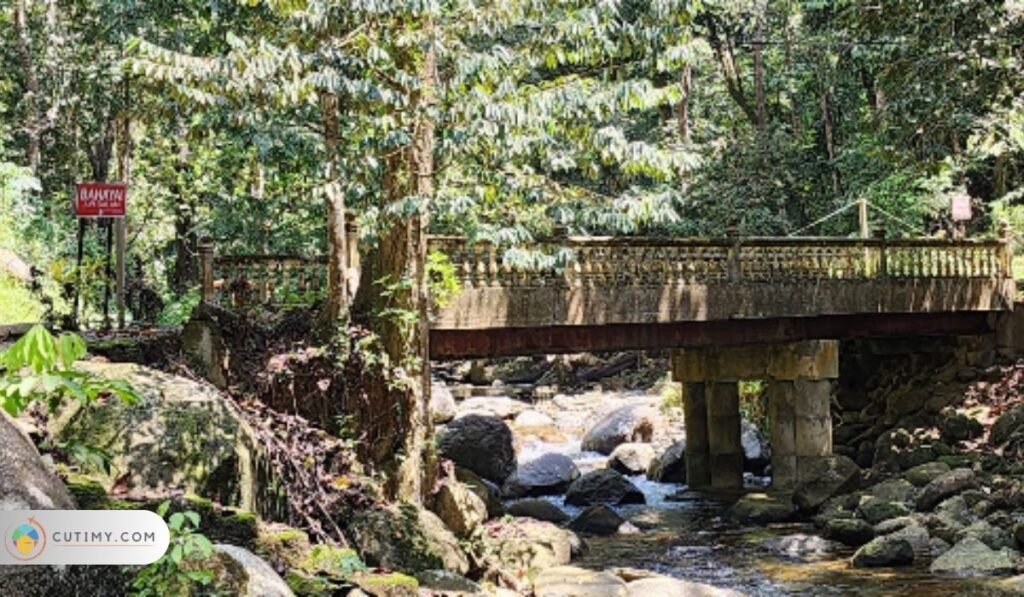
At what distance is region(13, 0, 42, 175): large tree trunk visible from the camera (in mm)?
22250

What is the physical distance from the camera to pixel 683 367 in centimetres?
2291

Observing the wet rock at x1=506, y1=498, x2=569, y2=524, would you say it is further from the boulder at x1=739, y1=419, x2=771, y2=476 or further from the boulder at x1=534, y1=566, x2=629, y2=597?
the boulder at x1=739, y1=419, x2=771, y2=476

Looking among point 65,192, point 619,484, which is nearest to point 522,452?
point 619,484

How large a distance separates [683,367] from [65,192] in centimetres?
1699

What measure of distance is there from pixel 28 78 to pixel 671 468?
15709 millimetres

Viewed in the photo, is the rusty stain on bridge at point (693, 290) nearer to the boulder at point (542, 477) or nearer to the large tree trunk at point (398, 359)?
the large tree trunk at point (398, 359)

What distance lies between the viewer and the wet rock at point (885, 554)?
15.1 m

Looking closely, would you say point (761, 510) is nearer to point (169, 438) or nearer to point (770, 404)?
point (770, 404)

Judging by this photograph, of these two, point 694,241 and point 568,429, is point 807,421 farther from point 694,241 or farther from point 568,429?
point 568,429

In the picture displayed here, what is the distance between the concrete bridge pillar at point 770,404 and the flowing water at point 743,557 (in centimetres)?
136

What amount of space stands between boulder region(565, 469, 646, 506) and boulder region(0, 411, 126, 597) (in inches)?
638

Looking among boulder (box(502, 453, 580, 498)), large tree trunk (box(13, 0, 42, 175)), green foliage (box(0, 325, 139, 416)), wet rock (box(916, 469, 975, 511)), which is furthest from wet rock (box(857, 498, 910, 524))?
large tree trunk (box(13, 0, 42, 175))

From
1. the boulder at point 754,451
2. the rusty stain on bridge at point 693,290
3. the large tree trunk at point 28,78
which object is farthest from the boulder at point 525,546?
the large tree trunk at point 28,78

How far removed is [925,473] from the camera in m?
19.3
